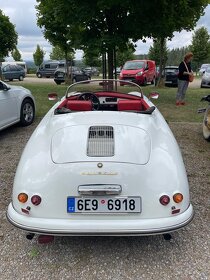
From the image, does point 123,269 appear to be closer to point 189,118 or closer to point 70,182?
point 70,182

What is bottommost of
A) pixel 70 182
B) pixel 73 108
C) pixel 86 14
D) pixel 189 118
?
pixel 189 118

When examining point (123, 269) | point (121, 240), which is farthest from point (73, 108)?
point (123, 269)

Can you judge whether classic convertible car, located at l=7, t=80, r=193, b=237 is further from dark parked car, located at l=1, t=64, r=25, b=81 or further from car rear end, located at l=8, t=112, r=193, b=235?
dark parked car, located at l=1, t=64, r=25, b=81

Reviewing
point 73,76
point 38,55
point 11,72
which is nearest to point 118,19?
point 73,76

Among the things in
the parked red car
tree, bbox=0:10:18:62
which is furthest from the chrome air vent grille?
tree, bbox=0:10:18:62

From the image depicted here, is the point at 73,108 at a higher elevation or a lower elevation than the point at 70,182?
higher

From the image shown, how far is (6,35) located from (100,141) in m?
19.9

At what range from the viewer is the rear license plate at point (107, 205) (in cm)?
244

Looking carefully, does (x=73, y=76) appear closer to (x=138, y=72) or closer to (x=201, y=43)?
(x=138, y=72)

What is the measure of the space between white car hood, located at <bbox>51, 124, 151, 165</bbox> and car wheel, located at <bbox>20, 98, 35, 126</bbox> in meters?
4.54

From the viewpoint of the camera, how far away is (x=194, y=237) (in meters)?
2.96

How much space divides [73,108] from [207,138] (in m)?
3.53

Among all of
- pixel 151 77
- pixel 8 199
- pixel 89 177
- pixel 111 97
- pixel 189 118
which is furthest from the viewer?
pixel 151 77

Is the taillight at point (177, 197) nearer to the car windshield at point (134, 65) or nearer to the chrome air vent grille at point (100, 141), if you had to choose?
the chrome air vent grille at point (100, 141)
